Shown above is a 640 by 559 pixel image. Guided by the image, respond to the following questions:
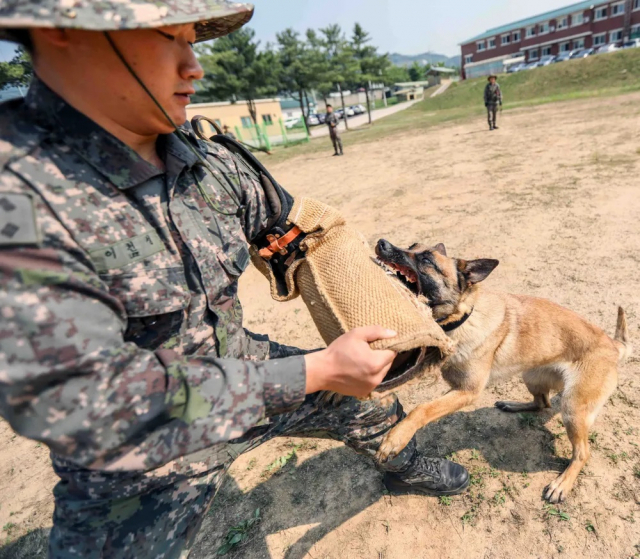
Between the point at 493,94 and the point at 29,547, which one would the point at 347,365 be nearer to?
the point at 29,547

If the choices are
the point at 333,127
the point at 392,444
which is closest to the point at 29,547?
the point at 392,444

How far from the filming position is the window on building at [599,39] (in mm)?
43125

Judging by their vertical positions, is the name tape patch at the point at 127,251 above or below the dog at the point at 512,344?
above

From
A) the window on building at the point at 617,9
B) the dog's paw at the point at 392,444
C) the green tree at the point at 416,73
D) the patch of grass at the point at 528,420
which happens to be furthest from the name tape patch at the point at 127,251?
the green tree at the point at 416,73

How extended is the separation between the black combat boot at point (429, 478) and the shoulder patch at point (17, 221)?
6.53 feet

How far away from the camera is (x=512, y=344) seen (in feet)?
8.16

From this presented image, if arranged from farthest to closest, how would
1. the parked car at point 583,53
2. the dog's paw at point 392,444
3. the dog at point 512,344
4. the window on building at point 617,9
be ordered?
the window on building at point 617,9 → the parked car at point 583,53 → the dog at point 512,344 → the dog's paw at point 392,444

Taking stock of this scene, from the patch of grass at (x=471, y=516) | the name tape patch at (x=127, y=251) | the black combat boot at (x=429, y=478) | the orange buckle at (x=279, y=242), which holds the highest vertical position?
the name tape patch at (x=127, y=251)

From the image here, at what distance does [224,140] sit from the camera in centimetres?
169

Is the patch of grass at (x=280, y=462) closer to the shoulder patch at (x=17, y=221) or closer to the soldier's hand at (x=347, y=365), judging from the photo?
the soldier's hand at (x=347, y=365)

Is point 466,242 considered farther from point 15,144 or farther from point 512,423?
point 15,144

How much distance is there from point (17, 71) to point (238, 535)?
2538 millimetres

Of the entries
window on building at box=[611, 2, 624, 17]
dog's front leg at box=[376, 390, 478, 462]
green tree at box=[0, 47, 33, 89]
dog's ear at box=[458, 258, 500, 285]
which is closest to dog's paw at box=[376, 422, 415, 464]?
dog's front leg at box=[376, 390, 478, 462]

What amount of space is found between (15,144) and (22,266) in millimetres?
366
